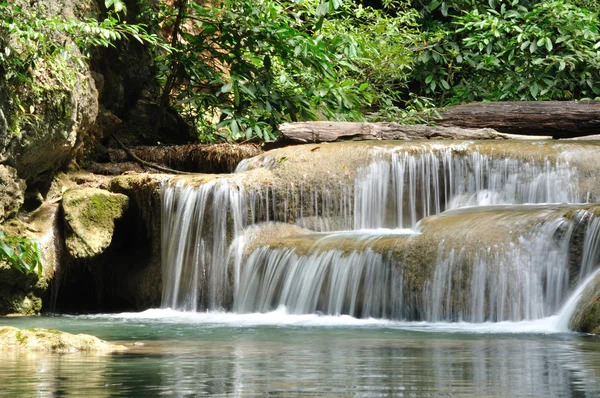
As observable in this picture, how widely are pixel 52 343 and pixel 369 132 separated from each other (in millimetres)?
7312

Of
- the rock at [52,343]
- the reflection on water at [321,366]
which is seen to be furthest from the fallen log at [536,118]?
the rock at [52,343]

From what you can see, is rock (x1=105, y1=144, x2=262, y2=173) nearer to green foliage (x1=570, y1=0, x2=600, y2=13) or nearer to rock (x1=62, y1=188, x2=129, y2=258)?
rock (x1=62, y1=188, x2=129, y2=258)

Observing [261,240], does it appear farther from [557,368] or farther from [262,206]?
[557,368]

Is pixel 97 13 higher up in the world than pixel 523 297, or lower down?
higher up

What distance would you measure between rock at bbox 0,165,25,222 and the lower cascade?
1521 mm

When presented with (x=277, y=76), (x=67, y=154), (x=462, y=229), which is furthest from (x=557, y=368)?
(x=277, y=76)

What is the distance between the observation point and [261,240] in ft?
35.4

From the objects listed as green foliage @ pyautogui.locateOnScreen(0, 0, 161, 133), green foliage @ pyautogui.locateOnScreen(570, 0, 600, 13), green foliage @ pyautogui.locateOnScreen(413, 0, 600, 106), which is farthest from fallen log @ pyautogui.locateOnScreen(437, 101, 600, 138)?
green foliage @ pyautogui.locateOnScreen(0, 0, 161, 133)

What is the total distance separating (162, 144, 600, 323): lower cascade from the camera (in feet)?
27.7

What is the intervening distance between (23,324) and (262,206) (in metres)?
3.12

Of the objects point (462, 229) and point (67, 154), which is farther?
point (67, 154)

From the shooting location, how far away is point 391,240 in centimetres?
923

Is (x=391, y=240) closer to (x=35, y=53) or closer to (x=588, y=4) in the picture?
(x=35, y=53)

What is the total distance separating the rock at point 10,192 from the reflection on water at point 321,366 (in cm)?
366
